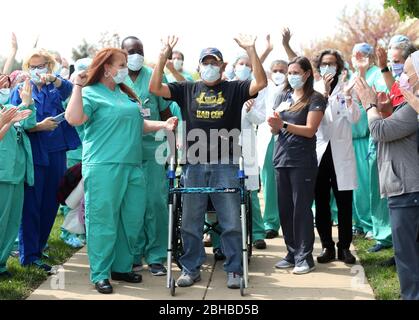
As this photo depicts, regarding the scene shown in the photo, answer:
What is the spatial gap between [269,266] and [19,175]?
264 cm

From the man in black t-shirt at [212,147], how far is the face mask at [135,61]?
2.46 ft

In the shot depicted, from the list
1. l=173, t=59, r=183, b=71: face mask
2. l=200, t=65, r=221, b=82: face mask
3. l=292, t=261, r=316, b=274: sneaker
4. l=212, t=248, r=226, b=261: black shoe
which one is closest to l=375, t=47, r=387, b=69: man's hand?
l=200, t=65, r=221, b=82: face mask

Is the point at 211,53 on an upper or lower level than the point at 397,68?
upper

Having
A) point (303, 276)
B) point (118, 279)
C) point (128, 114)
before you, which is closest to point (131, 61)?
point (128, 114)

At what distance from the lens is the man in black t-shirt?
6504 millimetres

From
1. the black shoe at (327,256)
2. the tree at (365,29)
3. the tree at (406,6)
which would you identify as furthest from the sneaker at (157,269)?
the tree at (365,29)

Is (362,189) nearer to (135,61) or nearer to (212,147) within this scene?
(212,147)

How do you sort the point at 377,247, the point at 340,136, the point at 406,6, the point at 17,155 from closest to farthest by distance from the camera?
the point at 406,6
the point at 17,155
the point at 340,136
the point at 377,247

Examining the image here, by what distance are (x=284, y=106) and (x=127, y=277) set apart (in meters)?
2.26

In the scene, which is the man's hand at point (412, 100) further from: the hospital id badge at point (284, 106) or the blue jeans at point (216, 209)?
the hospital id badge at point (284, 106)

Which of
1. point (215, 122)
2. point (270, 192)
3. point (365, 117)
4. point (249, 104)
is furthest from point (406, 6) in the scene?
point (270, 192)

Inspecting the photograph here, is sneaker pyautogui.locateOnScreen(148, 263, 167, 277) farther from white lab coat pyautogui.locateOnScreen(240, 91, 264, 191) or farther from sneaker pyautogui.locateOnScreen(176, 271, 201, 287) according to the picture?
white lab coat pyautogui.locateOnScreen(240, 91, 264, 191)

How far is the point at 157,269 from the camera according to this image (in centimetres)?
709

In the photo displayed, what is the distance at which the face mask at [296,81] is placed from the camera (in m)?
7.05
